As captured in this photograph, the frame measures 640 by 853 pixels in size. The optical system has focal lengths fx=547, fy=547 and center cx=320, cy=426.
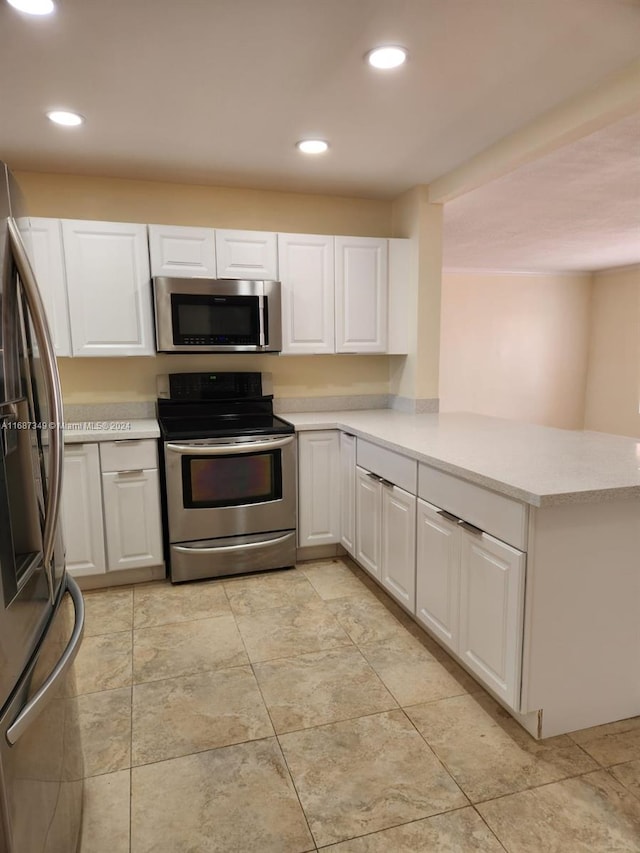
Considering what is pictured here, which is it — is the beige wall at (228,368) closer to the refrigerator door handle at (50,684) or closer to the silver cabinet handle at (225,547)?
the silver cabinet handle at (225,547)

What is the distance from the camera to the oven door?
3.05 meters

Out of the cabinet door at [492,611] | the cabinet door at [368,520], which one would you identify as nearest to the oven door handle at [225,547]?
the cabinet door at [368,520]

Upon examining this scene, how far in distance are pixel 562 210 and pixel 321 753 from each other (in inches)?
158

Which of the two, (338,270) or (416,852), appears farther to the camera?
(338,270)

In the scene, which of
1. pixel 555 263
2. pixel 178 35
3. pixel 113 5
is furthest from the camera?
pixel 555 263

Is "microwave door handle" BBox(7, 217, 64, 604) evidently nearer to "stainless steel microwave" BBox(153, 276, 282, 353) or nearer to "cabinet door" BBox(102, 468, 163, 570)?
"cabinet door" BBox(102, 468, 163, 570)

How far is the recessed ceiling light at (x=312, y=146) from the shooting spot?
2.74 metres

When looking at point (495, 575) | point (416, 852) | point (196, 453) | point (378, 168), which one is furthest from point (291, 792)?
point (378, 168)

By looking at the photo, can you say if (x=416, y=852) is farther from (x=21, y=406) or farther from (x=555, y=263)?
(x=555, y=263)

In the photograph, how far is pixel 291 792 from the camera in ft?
5.42

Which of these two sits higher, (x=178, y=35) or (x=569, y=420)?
(x=178, y=35)

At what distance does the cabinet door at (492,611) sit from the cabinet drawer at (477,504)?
0.04 meters

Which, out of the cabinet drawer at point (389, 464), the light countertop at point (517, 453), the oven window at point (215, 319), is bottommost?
the cabinet drawer at point (389, 464)

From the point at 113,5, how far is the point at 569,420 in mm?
8241
